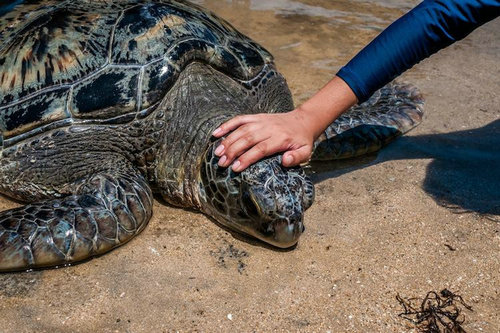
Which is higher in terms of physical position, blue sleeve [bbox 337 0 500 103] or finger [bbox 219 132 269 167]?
blue sleeve [bbox 337 0 500 103]

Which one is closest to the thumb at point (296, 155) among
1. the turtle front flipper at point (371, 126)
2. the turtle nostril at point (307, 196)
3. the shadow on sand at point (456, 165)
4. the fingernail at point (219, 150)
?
the turtle nostril at point (307, 196)

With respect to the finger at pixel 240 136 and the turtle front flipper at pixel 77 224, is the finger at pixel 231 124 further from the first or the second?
the turtle front flipper at pixel 77 224

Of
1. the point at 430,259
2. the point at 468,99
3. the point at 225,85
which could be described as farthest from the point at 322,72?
the point at 430,259

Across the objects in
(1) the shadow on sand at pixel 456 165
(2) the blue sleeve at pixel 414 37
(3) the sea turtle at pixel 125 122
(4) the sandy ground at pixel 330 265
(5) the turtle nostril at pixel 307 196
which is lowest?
(1) the shadow on sand at pixel 456 165

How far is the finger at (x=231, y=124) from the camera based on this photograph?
2.86 metres

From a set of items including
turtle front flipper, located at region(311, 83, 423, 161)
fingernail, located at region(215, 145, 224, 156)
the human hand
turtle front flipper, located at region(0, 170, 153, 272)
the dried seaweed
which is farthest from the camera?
turtle front flipper, located at region(311, 83, 423, 161)

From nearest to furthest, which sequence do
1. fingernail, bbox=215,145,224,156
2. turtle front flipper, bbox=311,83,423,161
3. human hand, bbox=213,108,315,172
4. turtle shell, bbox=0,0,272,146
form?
human hand, bbox=213,108,315,172, fingernail, bbox=215,145,224,156, turtle shell, bbox=0,0,272,146, turtle front flipper, bbox=311,83,423,161

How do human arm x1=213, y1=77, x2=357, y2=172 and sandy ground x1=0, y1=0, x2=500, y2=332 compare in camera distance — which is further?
human arm x1=213, y1=77, x2=357, y2=172

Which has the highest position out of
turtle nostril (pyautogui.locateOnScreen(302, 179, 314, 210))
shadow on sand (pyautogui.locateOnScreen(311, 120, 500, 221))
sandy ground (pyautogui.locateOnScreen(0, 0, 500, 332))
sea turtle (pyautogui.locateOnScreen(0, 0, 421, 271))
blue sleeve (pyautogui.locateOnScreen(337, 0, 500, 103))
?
blue sleeve (pyautogui.locateOnScreen(337, 0, 500, 103))

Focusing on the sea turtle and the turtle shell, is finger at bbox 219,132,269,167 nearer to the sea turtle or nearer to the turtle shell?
the sea turtle

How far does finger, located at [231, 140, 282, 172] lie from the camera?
2736 mm

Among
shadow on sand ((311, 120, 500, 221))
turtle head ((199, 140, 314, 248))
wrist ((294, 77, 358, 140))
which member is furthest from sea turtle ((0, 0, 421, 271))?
shadow on sand ((311, 120, 500, 221))

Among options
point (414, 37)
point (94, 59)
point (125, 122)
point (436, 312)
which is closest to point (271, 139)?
point (414, 37)

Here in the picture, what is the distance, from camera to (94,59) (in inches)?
129
